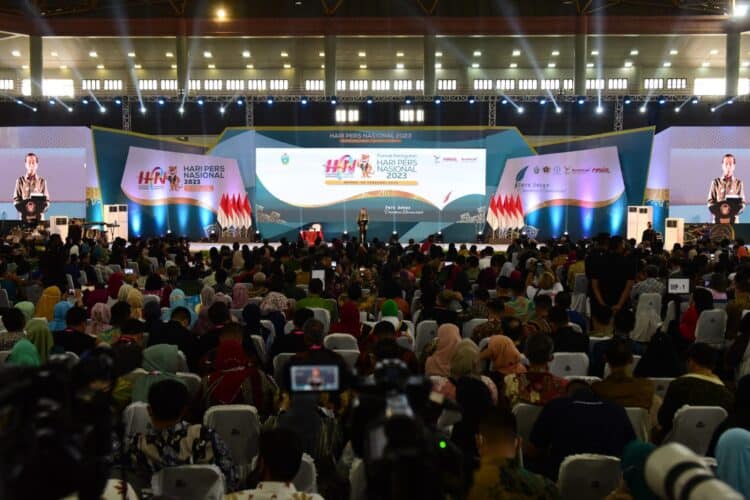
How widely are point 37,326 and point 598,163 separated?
1863 cm

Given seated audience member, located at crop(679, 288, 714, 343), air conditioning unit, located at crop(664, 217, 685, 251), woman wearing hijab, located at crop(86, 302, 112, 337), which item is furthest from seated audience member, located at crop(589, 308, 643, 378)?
air conditioning unit, located at crop(664, 217, 685, 251)

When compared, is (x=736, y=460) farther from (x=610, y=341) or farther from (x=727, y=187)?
(x=727, y=187)

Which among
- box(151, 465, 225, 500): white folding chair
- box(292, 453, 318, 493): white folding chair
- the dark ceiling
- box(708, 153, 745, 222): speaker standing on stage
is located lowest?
box(292, 453, 318, 493): white folding chair

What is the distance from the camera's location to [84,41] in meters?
31.7

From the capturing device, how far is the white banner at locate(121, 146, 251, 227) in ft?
75.8

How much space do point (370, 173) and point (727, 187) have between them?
35.3 ft

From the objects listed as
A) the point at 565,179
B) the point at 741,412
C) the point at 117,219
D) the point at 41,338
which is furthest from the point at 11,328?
the point at 565,179

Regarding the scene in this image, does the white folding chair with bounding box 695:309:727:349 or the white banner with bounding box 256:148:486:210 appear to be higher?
the white banner with bounding box 256:148:486:210

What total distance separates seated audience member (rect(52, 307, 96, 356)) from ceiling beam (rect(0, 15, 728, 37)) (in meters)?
24.3

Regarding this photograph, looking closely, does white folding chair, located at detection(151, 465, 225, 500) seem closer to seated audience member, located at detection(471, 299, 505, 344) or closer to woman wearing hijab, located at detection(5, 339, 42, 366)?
woman wearing hijab, located at detection(5, 339, 42, 366)

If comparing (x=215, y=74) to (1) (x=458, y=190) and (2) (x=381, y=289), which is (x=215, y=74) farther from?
(2) (x=381, y=289)

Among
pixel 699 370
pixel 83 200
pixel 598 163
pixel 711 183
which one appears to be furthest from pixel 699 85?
pixel 699 370

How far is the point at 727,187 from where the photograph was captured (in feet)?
76.0

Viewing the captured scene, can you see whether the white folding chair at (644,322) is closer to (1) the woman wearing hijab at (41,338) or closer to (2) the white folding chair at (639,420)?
(2) the white folding chair at (639,420)
